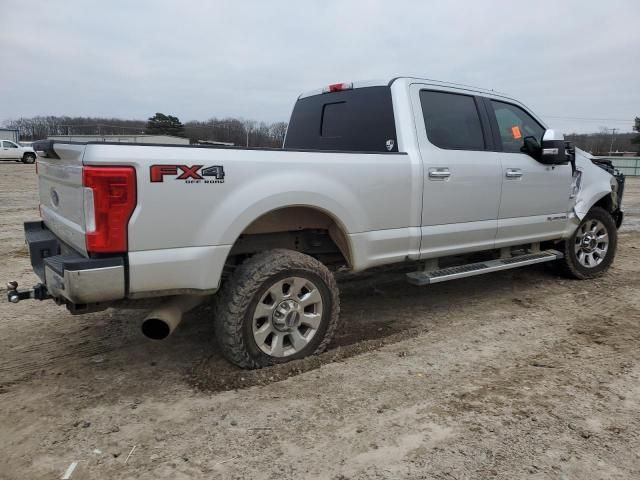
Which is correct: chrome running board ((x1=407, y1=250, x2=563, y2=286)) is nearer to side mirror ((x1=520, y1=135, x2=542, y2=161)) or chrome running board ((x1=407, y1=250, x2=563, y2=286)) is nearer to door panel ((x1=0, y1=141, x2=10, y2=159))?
side mirror ((x1=520, y1=135, x2=542, y2=161))

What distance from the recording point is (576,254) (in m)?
5.74

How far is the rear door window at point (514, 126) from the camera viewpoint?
4.85 metres

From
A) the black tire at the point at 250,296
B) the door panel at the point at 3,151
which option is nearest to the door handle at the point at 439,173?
the black tire at the point at 250,296

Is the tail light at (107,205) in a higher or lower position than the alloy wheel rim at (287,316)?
higher

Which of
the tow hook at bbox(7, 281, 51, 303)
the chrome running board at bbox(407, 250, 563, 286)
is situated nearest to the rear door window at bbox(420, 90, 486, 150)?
the chrome running board at bbox(407, 250, 563, 286)

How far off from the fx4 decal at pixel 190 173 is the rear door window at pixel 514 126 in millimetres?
2987

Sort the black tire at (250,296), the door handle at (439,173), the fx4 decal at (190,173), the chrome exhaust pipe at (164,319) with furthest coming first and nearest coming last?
the door handle at (439,173) < the black tire at (250,296) < the chrome exhaust pipe at (164,319) < the fx4 decal at (190,173)

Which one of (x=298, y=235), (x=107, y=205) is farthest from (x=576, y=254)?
(x=107, y=205)

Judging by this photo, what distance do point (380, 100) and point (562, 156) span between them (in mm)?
2069

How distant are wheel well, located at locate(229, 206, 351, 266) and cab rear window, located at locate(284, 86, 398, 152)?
930mm

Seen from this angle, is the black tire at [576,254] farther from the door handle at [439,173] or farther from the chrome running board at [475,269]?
the door handle at [439,173]

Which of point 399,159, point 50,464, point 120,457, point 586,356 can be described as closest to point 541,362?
point 586,356

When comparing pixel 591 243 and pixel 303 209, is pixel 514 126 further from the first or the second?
pixel 303 209

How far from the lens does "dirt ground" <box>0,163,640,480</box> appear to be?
2465mm
